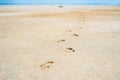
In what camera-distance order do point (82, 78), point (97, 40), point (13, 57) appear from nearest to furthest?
1. point (82, 78)
2. point (13, 57)
3. point (97, 40)

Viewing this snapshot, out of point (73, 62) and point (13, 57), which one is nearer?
point (73, 62)

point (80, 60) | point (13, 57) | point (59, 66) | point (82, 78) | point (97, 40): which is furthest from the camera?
point (97, 40)

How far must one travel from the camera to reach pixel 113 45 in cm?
467

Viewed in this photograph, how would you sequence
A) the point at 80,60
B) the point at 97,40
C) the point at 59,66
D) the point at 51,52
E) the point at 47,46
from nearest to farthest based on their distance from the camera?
the point at 59,66
the point at 80,60
the point at 51,52
the point at 47,46
the point at 97,40

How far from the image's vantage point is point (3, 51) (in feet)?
13.8

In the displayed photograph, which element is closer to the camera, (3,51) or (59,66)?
(59,66)

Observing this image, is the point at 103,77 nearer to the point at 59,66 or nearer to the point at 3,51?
the point at 59,66

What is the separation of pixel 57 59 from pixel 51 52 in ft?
1.64

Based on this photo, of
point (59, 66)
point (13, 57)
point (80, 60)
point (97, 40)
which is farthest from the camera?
point (97, 40)

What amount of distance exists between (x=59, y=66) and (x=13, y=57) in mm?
1016

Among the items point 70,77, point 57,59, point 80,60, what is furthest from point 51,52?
point 70,77

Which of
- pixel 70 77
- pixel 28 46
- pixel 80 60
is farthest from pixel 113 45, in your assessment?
pixel 70 77

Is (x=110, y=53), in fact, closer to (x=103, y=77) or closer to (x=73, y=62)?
(x=73, y=62)

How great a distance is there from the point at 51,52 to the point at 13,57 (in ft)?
2.43
